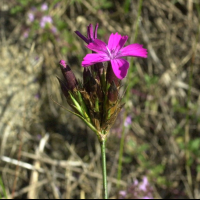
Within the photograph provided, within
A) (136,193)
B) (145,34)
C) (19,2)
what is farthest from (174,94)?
(19,2)

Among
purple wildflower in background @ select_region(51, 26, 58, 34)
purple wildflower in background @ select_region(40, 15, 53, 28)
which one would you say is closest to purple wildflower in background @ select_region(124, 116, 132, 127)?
purple wildflower in background @ select_region(51, 26, 58, 34)

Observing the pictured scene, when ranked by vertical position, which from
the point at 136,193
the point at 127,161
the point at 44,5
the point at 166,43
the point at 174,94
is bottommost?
the point at 136,193

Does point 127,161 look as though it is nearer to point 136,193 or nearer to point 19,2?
point 136,193

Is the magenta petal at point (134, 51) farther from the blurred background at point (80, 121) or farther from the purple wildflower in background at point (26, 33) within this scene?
the purple wildflower in background at point (26, 33)

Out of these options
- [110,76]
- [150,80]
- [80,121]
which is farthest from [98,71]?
[150,80]

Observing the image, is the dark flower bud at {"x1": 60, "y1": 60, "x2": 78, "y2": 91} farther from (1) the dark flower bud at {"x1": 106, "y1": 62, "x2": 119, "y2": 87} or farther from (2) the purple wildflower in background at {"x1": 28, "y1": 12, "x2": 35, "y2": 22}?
(2) the purple wildflower in background at {"x1": 28, "y1": 12, "x2": 35, "y2": 22}

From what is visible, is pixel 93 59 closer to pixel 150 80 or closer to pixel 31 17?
pixel 150 80
